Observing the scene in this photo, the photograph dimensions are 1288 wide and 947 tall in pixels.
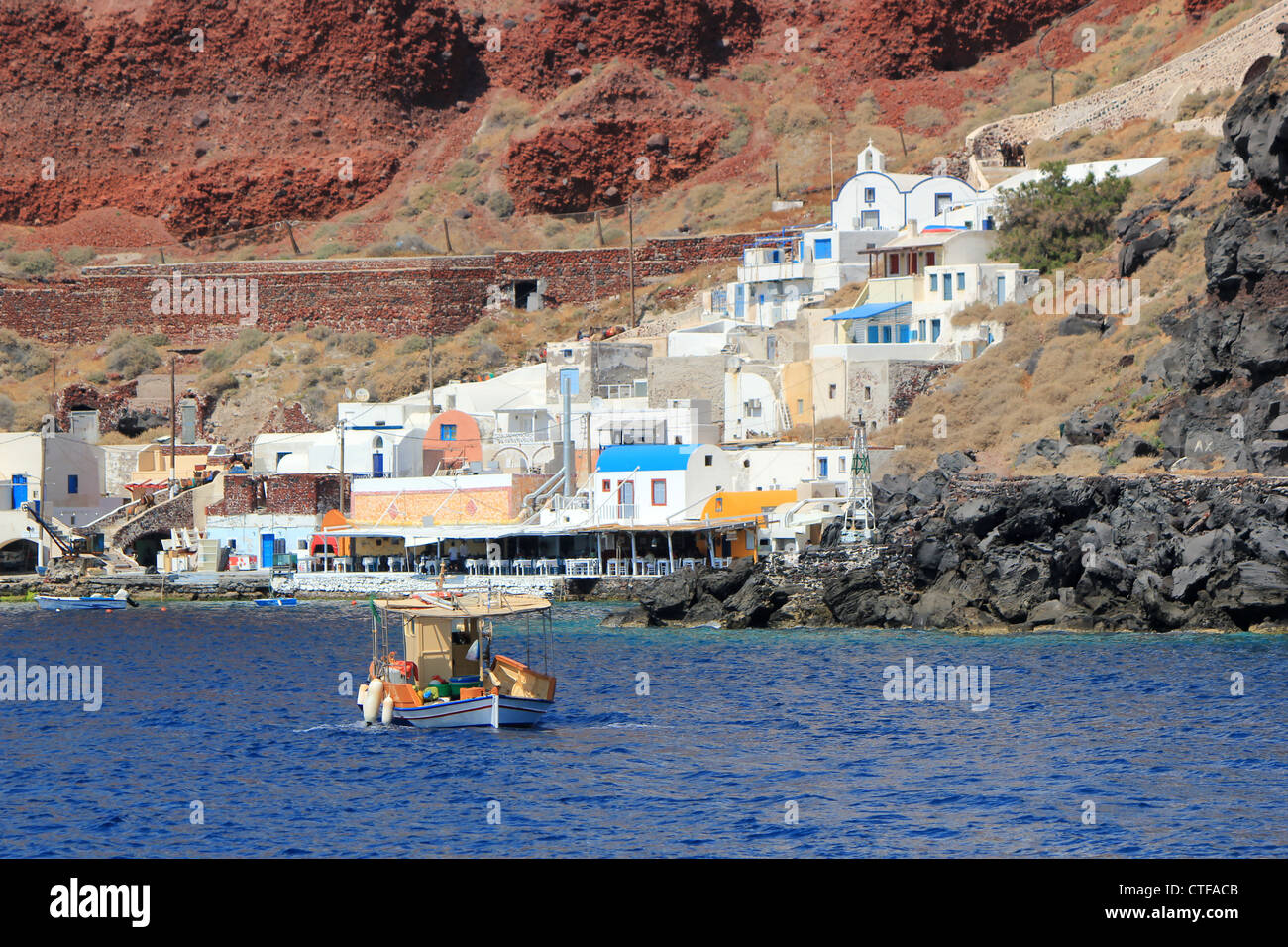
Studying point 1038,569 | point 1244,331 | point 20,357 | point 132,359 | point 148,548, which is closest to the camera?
point 1038,569

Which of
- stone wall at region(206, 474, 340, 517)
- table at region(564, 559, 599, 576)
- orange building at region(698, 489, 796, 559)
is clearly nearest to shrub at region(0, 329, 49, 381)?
stone wall at region(206, 474, 340, 517)

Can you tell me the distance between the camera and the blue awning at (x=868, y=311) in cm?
6750

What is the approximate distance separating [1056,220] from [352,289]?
34.0 m

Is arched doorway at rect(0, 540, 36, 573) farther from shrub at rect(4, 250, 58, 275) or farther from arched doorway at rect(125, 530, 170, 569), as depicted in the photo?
shrub at rect(4, 250, 58, 275)

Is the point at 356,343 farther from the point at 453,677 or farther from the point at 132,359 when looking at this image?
the point at 453,677

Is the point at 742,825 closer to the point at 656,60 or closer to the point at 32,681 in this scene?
the point at 32,681

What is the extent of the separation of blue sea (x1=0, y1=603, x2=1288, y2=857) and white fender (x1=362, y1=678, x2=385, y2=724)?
1.35 ft

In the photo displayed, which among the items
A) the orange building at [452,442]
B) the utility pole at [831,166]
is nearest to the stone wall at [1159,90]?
the utility pole at [831,166]

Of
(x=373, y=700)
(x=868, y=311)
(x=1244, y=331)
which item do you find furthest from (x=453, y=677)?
(x=868, y=311)

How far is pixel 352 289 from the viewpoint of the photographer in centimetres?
8606

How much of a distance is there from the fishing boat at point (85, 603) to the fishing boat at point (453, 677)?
28.8 metres

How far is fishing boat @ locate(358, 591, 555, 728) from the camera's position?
3100cm

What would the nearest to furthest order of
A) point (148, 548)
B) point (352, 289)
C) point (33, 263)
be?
point (148, 548) < point (352, 289) < point (33, 263)
